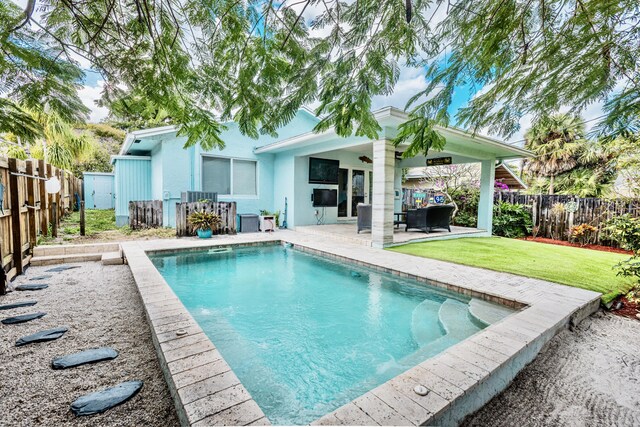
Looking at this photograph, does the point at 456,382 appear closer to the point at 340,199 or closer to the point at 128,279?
the point at 128,279

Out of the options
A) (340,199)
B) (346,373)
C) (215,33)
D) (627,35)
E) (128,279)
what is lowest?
(346,373)

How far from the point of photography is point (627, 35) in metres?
1.94

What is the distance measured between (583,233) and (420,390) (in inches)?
406

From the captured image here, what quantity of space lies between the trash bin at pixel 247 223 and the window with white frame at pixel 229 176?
1.41 meters

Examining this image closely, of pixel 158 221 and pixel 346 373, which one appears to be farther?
pixel 158 221

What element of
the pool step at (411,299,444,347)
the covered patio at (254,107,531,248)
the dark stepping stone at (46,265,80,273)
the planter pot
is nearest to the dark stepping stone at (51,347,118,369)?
the pool step at (411,299,444,347)

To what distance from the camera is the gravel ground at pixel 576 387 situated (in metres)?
1.93

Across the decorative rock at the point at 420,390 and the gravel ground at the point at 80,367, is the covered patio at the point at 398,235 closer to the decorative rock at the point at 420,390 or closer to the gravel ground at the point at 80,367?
the gravel ground at the point at 80,367

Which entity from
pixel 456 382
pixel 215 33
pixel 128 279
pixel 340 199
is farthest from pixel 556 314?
pixel 340 199

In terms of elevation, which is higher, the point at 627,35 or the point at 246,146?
the point at 246,146

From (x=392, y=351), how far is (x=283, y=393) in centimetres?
130

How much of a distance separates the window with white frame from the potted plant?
74.5 inches

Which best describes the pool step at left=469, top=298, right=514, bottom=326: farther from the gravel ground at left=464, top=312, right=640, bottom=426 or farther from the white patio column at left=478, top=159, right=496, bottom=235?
the white patio column at left=478, top=159, right=496, bottom=235

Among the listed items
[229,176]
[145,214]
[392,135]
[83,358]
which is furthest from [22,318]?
[229,176]
